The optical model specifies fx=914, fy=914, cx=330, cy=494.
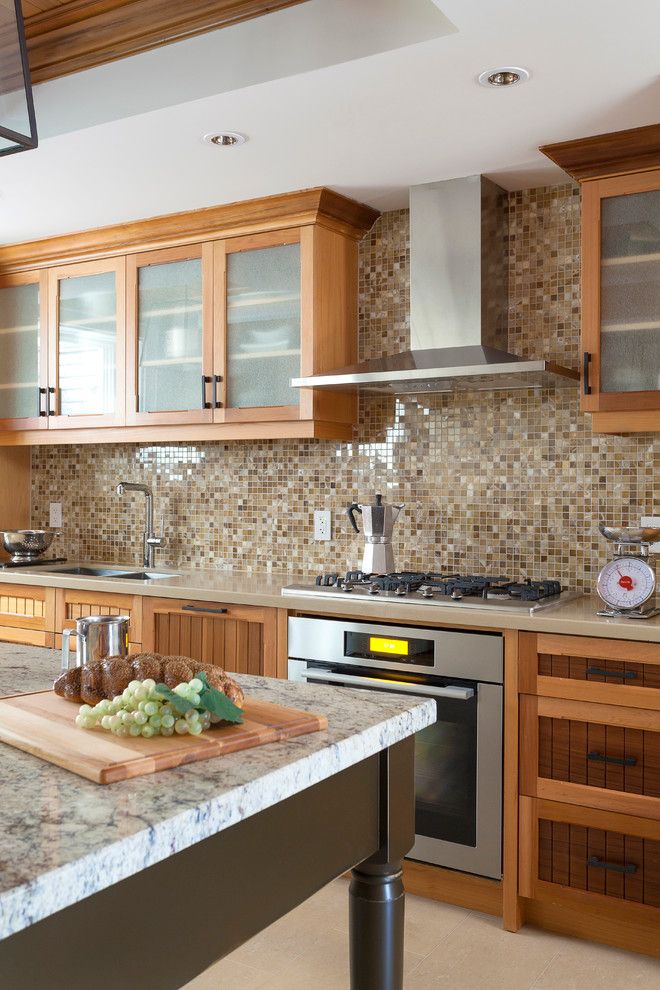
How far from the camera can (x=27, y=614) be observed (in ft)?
12.6

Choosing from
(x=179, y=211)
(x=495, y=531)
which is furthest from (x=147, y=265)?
(x=495, y=531)

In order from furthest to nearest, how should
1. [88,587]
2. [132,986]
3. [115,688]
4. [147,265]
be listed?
[147,265]
[88,587]
[115,688]
[132,986]

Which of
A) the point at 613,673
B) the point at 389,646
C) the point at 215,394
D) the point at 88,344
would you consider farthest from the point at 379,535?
the point at 88,344

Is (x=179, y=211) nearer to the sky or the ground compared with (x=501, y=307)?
nearer to the sky

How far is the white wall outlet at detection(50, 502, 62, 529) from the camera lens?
4570 millimetres

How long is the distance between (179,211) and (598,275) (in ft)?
5.58

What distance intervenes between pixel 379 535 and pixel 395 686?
2.07 feet

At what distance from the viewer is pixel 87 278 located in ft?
13.2

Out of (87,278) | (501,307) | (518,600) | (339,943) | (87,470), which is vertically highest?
(87,278)

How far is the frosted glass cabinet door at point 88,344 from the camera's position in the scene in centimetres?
393

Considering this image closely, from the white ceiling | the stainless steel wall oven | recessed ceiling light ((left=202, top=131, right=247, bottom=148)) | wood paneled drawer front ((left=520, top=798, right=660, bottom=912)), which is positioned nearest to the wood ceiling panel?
the white ceiling

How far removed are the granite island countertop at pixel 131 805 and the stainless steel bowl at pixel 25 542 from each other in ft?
9.55

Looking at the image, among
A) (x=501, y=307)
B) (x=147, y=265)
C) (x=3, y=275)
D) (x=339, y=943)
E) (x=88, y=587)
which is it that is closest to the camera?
(x=339, y=943)

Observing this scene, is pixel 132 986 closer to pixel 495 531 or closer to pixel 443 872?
pixel 443 872
